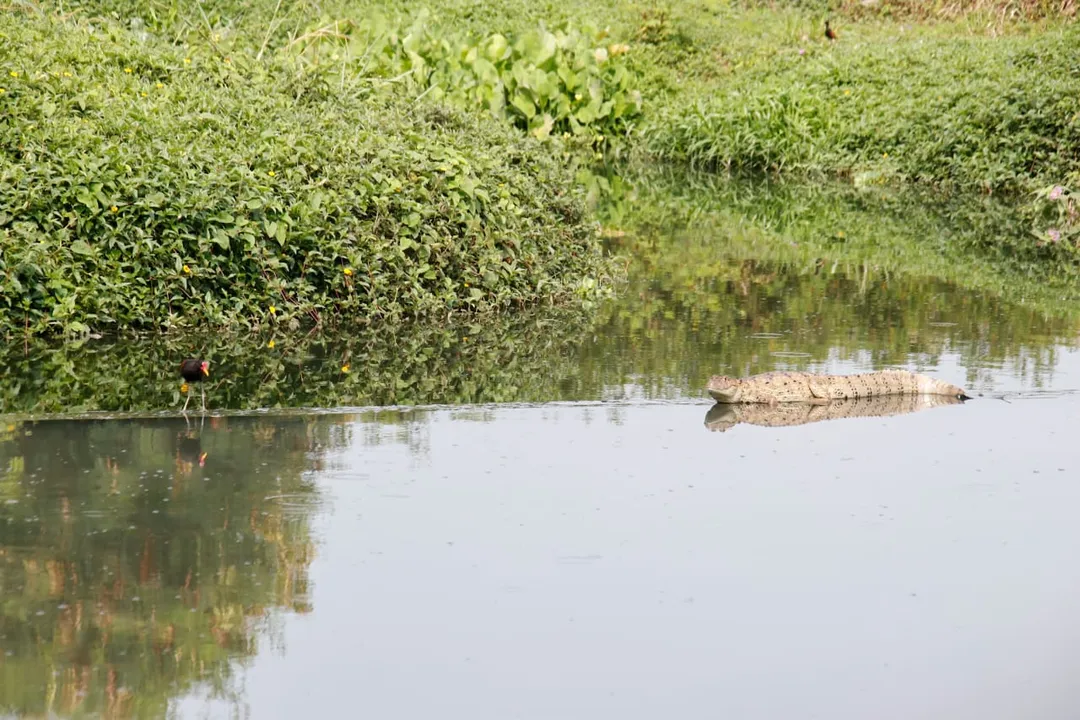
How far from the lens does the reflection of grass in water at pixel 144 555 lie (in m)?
4.11

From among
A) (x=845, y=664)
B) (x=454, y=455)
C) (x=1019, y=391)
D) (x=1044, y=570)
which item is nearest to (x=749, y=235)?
(x=1019, y=391)

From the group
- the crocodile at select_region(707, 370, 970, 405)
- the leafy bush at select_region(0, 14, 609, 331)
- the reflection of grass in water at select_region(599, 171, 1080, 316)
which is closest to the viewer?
the crocodile at select_region(707, 370, 970, 405)

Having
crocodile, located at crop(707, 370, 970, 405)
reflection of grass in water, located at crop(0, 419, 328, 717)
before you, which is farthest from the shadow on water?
reflection of grass in water, located at crop(0, 419, 328, 717)

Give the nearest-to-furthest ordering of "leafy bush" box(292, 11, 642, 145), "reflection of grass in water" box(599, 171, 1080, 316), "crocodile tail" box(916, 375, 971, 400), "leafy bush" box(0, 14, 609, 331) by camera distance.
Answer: "crocodile tail" box(916, 375, 971, 400)
"leafy bush" box(0, 14, 609, 331)
"reflection of grass in water" box(599, 171, 1080, 316)
"leafy bush" box(292, 11, 642, 145)

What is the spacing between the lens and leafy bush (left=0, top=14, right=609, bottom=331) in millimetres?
8500

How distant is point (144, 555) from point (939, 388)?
14.0ft

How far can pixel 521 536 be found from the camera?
5.27 meters

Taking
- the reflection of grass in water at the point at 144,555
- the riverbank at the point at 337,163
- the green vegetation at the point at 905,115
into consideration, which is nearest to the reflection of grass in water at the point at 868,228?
the riverbank at the point at 337,163

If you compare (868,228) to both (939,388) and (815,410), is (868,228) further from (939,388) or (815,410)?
(815,410)

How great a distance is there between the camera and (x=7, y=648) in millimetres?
4230

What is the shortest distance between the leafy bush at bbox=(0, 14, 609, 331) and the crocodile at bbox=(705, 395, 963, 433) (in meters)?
2.69

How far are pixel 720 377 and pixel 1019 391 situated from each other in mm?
1650

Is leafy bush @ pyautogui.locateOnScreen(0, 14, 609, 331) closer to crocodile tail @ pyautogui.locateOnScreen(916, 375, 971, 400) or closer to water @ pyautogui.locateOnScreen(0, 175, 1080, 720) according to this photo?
water @ pyautogui.locateOnScreen(0, 175, 1080, 720)

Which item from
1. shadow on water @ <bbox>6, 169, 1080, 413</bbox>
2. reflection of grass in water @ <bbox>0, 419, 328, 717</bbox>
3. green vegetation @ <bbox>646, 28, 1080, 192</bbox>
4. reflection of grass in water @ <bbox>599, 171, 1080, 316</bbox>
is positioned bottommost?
reflection of grass in water @ <bbox>0, 419, 328, 717</bbox>
